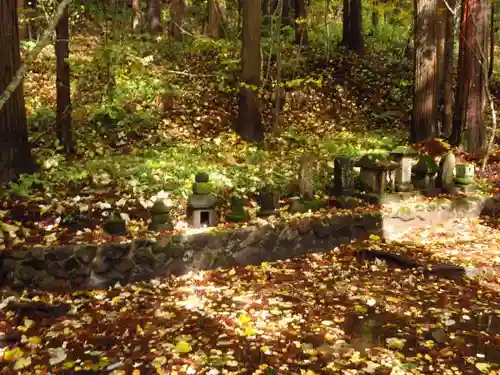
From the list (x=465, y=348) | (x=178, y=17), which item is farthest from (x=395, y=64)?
(x=465, y=348)

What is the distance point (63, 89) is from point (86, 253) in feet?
14.1

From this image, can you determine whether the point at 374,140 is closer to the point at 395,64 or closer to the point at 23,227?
the point at 395,64

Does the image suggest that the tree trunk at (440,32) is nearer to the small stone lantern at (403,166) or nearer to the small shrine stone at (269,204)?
the small stone lantern at (403,166)

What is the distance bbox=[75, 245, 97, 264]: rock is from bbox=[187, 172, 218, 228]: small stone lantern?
1.52 m

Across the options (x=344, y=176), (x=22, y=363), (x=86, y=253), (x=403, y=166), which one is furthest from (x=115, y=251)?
(x=403, y=166)

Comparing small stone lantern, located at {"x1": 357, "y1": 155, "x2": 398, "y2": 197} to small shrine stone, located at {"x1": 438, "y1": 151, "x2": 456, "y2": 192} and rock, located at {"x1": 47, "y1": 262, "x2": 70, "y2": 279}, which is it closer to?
small shrine stone, located at {"x1": 438, "y1": 151, "x2": 456, "y2": 192}

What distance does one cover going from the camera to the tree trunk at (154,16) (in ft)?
58.8

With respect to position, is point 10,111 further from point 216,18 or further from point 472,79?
point 216,18

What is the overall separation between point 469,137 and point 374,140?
7.92 ft

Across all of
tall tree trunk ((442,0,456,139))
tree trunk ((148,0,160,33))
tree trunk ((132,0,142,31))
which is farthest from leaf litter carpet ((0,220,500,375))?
tree trunk ((148,0,160,33))

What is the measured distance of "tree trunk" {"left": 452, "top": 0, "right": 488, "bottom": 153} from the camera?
33.9ft

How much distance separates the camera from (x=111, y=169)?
8297 millimetres

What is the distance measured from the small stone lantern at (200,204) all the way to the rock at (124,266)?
43.8 inches

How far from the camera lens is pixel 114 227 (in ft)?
20.9
